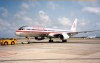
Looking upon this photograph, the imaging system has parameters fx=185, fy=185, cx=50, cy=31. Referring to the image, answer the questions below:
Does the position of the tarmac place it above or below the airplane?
below

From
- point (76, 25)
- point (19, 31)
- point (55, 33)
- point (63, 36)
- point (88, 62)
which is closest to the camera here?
point (88, 62)

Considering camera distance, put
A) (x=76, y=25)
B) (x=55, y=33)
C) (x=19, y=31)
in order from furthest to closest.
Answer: (x=76, y=25)
(x=55, y=33)
(x=19, y=31)

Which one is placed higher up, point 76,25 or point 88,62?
point 76,25

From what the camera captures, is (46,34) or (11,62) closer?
(11,62)

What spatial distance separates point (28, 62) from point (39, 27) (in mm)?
32001

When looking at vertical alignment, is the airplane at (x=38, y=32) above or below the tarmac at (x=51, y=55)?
above

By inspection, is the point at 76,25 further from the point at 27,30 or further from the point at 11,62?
the point at 11,62

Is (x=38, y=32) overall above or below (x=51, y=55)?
above

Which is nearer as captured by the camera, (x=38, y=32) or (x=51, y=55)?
(x=51, y=55)

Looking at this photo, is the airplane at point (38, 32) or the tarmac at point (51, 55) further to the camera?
the airplane at point (38, 32)

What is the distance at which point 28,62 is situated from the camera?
495 inches

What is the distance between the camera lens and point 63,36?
43.9 meters

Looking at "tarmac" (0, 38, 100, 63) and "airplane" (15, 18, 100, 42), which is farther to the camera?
"airplane" (15, 18, 100, 42)

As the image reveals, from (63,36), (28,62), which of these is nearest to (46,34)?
(63,36)
